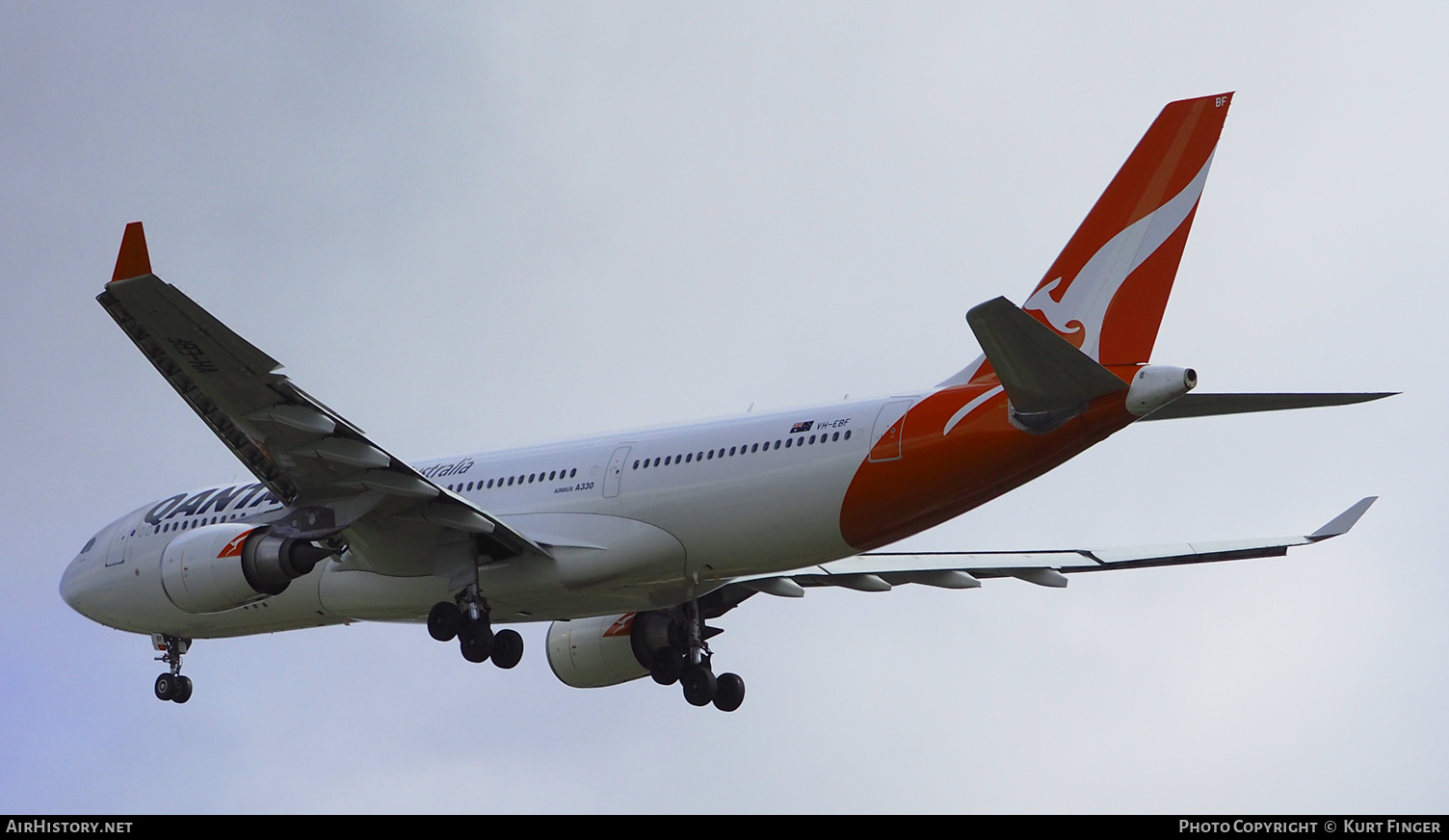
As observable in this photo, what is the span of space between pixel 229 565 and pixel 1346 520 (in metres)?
15.3

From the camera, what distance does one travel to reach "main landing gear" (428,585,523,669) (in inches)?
910

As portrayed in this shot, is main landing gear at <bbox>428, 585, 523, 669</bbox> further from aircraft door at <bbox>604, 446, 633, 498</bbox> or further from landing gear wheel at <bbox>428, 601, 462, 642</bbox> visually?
aircraft door at <bbox>604, 446, 633, 498</bbox>

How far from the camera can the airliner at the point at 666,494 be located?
19.6 m

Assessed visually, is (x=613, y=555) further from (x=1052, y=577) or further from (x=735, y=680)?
(x=1052, y=577)

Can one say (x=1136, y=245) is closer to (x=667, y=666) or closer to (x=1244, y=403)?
(x=1244, y=403)

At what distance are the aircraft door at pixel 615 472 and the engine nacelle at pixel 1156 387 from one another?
739 centimetres

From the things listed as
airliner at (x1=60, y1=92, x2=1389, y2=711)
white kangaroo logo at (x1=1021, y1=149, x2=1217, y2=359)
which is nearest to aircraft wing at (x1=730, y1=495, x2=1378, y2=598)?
airliner at (x1=60, y1=92, x2=1389, y2=711)

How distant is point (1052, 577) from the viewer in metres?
25.9

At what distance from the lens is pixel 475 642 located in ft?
75.9

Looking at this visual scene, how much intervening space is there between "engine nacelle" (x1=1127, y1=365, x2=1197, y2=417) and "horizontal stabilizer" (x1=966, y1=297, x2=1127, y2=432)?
196 millimetres

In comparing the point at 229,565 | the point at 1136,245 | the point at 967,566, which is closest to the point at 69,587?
the point at 229,565

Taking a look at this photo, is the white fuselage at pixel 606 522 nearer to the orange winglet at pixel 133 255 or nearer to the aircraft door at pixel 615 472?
the aircraft door at pixel 615 472

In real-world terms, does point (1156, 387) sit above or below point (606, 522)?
below

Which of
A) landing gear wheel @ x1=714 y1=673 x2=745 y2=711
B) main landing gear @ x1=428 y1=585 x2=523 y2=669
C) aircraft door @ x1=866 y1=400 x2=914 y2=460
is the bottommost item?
landing gear wheel @ x1=714 y1=673 x2=745 y2=711
